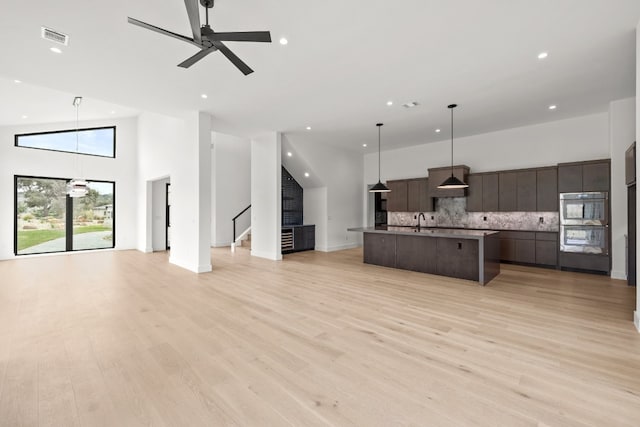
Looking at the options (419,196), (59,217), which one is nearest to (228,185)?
(59,217)

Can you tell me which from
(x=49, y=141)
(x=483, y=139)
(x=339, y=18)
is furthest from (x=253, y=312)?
(x=49, y=141)

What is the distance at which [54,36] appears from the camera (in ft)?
10.3

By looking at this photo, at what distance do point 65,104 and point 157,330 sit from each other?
7.41 m

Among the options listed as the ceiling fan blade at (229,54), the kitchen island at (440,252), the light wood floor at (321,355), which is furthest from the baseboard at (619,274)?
the ceiling fan blade at (229,54)

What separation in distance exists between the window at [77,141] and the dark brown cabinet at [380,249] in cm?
916

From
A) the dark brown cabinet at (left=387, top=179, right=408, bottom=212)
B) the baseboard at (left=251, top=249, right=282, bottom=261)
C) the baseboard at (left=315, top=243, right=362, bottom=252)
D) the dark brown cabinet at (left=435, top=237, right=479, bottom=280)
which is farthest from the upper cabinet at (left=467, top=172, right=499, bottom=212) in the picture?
the baseboard at (left=251, top=249, right=282, bottom=261)

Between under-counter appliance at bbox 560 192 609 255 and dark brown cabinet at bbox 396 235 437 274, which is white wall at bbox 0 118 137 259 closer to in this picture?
dark brown cabinet at bbox 396 235 437 274

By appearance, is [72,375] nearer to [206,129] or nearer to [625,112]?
[206,129]

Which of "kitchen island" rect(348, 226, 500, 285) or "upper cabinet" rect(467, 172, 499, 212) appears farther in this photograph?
"upper cabinet" rect(467, 172, 499, 212)

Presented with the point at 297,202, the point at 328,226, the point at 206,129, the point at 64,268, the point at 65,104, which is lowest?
the point at 64,268

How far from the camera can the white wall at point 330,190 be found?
27.7 feet

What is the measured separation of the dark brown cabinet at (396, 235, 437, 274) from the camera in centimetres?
560

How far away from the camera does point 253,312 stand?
11.7ft

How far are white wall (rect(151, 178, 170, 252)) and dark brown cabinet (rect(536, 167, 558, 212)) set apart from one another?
10921mm
